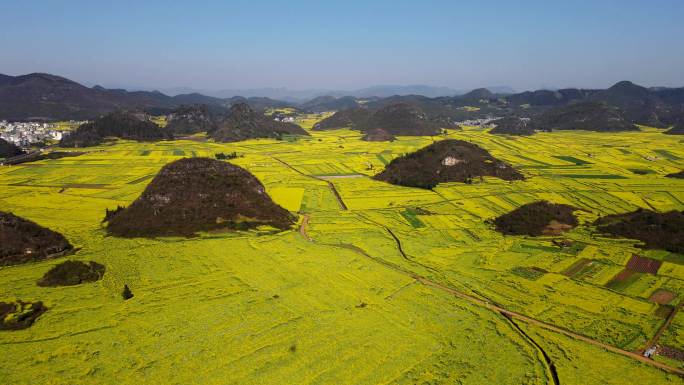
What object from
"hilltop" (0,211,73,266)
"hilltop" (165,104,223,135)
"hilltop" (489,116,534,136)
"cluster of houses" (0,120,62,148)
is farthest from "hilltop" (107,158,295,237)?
"hilltop" (489,116,534,136)

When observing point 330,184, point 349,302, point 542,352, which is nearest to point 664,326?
point 542,352

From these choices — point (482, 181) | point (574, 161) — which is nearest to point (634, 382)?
point (482, 181)

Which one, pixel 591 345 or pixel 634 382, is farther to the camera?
pixel 591 345

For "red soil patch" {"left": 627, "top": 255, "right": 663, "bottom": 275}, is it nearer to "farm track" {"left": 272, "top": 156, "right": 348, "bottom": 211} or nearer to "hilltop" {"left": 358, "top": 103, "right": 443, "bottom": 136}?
"farm track" {"left": 272, "top": 156, "right": 348, "bottom": 211}

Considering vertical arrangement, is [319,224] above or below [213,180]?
below

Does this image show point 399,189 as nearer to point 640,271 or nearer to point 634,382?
point 640,271

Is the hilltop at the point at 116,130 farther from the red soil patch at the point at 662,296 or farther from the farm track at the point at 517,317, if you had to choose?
the red soil patch at the point at 662,296

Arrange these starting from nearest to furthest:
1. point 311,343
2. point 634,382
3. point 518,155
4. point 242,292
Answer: point 634,382, point 311,343, point 242,292, point 518,155

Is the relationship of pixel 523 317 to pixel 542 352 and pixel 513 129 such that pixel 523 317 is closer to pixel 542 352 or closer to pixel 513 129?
pixel 542 352
